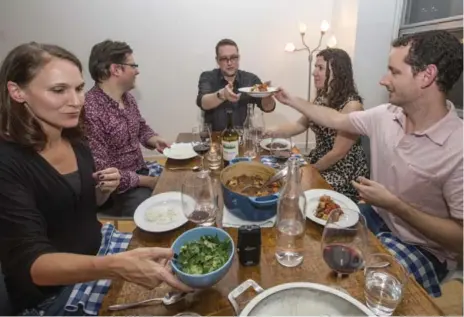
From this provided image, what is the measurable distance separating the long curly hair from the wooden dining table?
1266mm

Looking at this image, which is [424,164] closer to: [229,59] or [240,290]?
[240,290]

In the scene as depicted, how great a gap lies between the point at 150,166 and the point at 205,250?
64.3 inches

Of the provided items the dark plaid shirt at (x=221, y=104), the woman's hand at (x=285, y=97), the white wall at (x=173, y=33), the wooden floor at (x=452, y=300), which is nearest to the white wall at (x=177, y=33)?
the white wall at (x=173, y=33)

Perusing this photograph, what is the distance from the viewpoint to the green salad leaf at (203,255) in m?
0.82

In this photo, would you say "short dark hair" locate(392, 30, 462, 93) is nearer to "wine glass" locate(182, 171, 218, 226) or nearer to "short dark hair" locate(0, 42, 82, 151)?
"wine glass" locate(182, 171, 218, 226)

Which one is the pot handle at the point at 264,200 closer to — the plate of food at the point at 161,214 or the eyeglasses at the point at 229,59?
the plate of food at the point at 161,214

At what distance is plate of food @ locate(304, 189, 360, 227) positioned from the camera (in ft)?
3.35

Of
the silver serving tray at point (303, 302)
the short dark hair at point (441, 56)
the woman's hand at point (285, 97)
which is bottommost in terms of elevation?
the silver serving tray at point (303, 302)

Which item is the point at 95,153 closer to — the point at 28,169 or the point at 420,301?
the point at 28,169

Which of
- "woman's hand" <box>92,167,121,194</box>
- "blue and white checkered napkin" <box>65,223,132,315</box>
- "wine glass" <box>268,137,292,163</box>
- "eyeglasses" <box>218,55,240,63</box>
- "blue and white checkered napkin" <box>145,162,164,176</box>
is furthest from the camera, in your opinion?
"eyeglasses" <box>218,55,240,63</box>

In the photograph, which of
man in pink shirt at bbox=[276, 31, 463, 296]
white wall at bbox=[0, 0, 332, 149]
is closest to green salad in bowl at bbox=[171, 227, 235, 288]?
man in pink shirt at bbox=[276, 31, 463, 296]

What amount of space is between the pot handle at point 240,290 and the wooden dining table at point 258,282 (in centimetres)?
1

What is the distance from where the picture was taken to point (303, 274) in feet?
2.96

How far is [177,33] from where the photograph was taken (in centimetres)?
387
